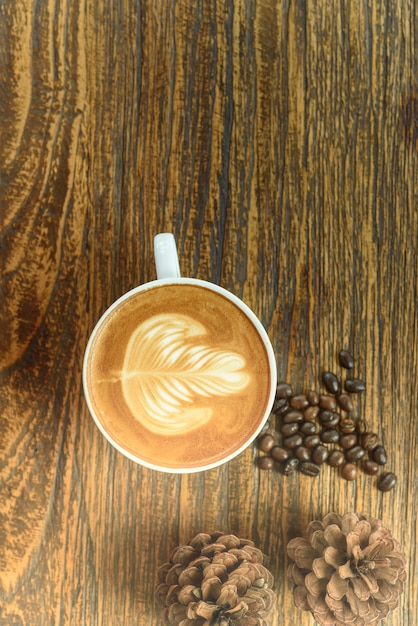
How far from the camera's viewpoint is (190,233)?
39.6 inches

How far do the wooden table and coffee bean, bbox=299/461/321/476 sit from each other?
0.08 feet

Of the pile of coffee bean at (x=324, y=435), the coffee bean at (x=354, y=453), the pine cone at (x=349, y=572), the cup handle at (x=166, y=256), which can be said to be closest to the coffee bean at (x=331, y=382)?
the pile of coffee bean at (x=324, y=435)

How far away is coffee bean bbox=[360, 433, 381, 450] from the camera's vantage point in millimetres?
1005

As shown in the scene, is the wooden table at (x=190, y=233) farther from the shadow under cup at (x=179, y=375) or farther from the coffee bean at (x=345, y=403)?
the shadow under cup at (x=179, y=375)

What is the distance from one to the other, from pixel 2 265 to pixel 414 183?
0.74 meters

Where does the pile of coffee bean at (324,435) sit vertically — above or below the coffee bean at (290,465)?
above

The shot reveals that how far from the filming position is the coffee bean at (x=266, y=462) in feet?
3.23

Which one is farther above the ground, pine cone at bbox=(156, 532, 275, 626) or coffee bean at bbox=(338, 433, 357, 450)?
coffee bean at bbox=(338, 433, 357, 450)

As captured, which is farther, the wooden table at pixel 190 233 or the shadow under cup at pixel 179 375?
the wooden table at pixel 190 233

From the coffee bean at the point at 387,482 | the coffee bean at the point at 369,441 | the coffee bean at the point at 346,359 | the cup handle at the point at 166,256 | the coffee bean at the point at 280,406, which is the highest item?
the cup handle at the point at 166,256

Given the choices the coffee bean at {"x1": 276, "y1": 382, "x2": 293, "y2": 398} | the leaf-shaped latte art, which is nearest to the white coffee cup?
the leaf-shaped latte art

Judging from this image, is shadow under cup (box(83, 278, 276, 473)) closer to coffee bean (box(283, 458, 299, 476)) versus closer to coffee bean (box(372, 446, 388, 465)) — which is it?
coffee bean (box(283, 458, 299, 476))

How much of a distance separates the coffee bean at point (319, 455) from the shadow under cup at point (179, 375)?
0.68ft

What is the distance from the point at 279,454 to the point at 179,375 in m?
0.27
